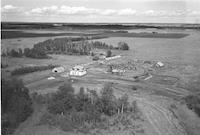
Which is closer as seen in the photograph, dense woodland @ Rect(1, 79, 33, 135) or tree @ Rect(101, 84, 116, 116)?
dense woodland @ Rect(1, 79, 33, 135)

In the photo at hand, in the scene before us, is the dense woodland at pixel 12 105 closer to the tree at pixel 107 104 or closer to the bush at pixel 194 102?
the tree at pixel 107 104

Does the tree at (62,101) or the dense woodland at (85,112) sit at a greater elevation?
the tree at (62,101)

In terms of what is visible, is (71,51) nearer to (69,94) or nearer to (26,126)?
(69,94)

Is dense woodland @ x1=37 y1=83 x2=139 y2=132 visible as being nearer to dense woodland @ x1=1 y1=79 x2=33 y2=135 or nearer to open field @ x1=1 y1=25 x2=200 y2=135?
open field @ x1=1 y1=25 x2=200 y2=135

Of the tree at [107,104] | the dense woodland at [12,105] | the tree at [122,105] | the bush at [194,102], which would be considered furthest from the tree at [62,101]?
the bush at [194,102]

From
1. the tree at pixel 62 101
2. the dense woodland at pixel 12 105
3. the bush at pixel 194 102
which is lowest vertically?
the bush at pixel 194 102

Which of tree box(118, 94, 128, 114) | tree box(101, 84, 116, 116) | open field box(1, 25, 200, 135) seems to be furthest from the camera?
tree box(118, 94, 128, 114)

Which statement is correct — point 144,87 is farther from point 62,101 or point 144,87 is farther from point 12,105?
point 12,105

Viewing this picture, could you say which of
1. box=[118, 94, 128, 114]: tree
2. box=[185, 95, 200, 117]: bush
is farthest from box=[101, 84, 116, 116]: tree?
box=[185, 95, 200, 117]: bush

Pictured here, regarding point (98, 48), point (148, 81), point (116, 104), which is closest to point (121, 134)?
point (116, 104)
